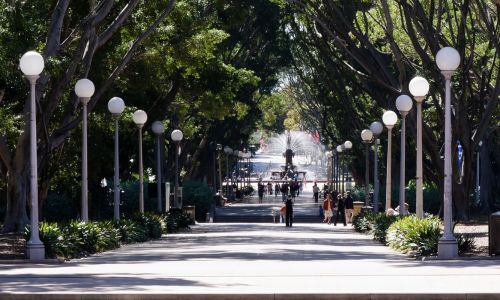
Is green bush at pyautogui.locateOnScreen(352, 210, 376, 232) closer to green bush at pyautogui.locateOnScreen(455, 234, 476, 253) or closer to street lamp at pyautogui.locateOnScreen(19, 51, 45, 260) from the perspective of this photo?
green bush at pyautogui.locateOnScreen(455, 234, 476, 253)

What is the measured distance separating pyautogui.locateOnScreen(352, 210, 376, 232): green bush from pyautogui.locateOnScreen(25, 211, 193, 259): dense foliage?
21.9ft

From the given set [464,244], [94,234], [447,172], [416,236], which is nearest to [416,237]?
[416,236]

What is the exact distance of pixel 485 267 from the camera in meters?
19.8

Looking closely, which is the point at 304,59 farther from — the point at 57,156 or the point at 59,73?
the point at 59,73

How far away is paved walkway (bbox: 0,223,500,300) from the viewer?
15.8 m

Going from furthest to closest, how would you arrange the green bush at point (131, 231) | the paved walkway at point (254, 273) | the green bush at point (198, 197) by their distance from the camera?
the green bush at point (198, 197) → the green bush at point (131, 231) → the paved walkway at point (254, 273)

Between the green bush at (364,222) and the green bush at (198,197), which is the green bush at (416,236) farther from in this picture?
the green bush at (198,197)

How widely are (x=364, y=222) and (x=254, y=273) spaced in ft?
69.0

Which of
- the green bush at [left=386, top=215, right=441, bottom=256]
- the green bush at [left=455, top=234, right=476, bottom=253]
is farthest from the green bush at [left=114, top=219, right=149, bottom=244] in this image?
the green bush at [left=455, top=234, right=476, bottom=253]

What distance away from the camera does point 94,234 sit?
87.7 feet

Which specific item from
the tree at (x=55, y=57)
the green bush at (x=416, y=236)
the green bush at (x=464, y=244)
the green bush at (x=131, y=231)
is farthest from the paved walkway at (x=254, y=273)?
the tree at (x=55, y=57)

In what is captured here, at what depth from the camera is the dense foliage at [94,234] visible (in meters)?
23.7

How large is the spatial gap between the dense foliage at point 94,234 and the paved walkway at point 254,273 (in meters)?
0.48

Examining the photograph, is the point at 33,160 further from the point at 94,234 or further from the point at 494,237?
the point at 494,237
